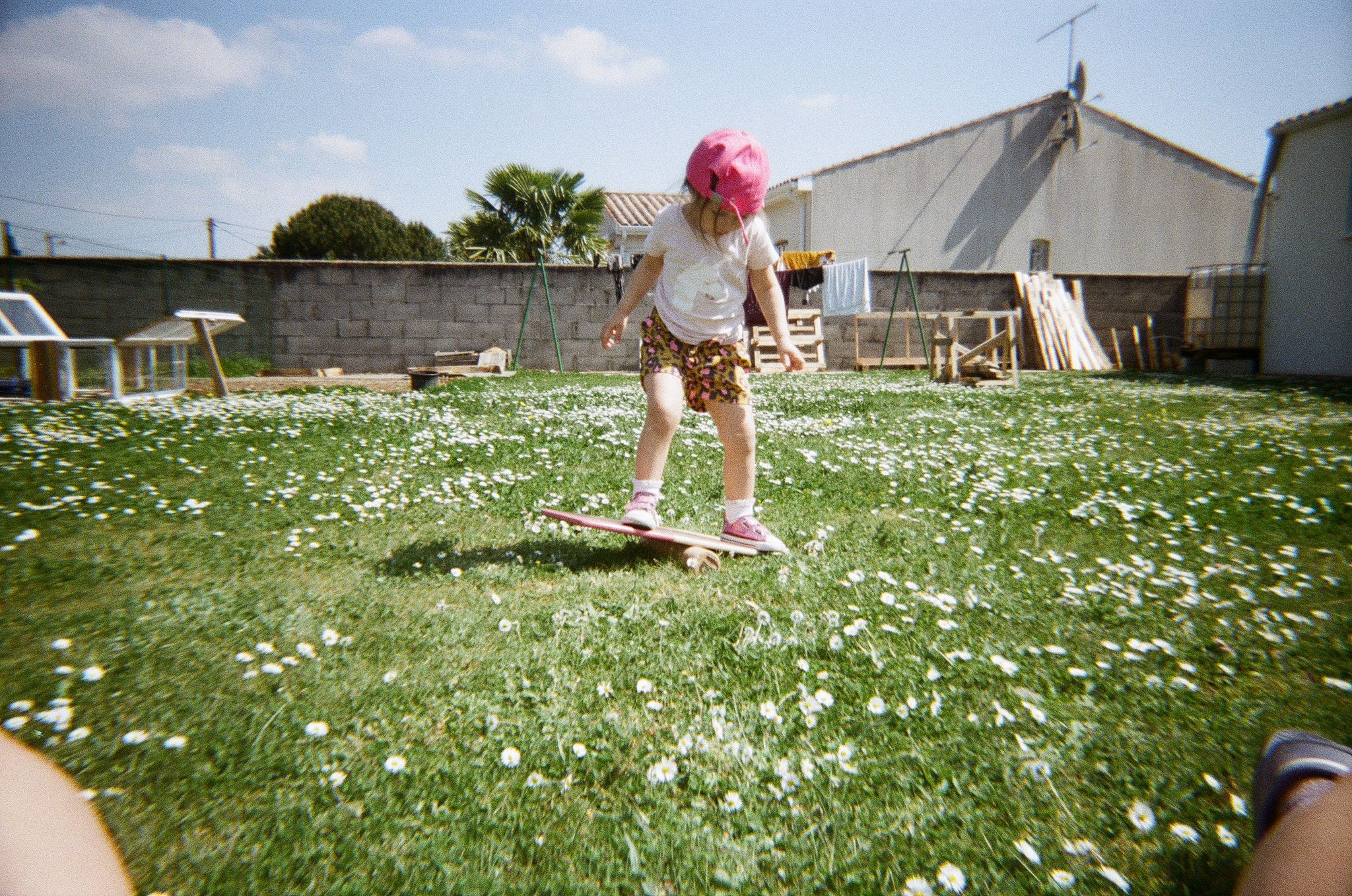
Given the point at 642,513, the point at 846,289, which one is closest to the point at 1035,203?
the point at 846,289

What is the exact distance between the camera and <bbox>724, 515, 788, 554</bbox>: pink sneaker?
3.03 metres

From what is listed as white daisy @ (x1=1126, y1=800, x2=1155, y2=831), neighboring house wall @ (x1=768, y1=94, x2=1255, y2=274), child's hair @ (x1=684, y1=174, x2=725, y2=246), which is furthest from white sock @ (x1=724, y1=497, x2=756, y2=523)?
neighboring house wall @ (x1=768, y1=94, x2=1255, y2=274)

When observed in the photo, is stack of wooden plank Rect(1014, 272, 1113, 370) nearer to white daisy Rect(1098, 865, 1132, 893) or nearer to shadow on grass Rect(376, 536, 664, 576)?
shadow on grass Rect(376, 536, 664, 576)

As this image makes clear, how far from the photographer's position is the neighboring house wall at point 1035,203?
71.8 feet

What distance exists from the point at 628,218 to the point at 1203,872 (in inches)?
1187

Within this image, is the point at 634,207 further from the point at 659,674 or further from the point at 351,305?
the point at 659,674

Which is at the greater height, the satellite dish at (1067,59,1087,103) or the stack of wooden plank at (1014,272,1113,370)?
the satellite dish at (1067,59,1087,103)

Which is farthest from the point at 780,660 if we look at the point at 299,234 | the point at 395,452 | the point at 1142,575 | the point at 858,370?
the point at 299,234

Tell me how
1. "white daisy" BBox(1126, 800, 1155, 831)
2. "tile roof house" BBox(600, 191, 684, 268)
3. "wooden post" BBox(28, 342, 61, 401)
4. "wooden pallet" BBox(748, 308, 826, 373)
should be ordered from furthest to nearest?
"tile roof house" BBox(600, 191, 684, 268), "wooden pallet" BBox(748, 308, 826, 373), "wooden post" BBox(28, 342, 61, 401), "white daisy" BBox(1126, 800, 1155, 831)

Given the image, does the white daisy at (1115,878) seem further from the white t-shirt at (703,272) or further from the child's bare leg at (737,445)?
the white t-shirt at (703,272)

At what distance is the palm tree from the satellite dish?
50.2 ft

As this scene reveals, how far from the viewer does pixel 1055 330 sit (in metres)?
15.6

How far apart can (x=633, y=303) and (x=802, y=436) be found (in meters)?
3.14

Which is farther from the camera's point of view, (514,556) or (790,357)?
(790,357)
